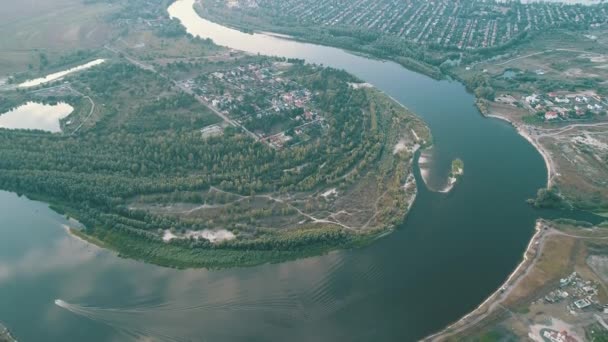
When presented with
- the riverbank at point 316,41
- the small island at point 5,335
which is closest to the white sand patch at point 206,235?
the small island at point 5,335

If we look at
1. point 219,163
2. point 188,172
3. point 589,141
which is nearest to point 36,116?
point 188,172

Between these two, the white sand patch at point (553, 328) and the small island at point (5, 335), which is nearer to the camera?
the white sand patch at point (553, 328)

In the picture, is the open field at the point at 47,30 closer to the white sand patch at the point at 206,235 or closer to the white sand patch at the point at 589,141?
the white sand patch at the point at 206,235

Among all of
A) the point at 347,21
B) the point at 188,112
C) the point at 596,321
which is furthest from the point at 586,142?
the point at 347,21

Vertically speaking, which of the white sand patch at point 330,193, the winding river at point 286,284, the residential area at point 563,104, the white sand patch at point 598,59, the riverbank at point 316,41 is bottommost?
the winding river at point 286,284

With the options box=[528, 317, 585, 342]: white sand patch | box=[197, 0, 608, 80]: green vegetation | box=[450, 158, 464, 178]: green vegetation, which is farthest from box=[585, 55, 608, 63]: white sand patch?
box=[528, 317, 585, 342]: white sand patch

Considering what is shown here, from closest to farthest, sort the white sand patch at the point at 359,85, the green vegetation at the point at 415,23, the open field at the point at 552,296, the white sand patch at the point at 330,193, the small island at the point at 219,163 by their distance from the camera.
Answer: the open field at the point at 552,296 → the small island at the point at 219,163 → the white sand patch at the point at 330,193 → the white sand patch at the point at 359,85 → the green vegetation at the point at 415,23

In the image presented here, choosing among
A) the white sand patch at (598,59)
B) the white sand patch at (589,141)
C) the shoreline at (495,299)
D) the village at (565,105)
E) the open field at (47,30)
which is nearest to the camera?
the shoreline at (495,299)
